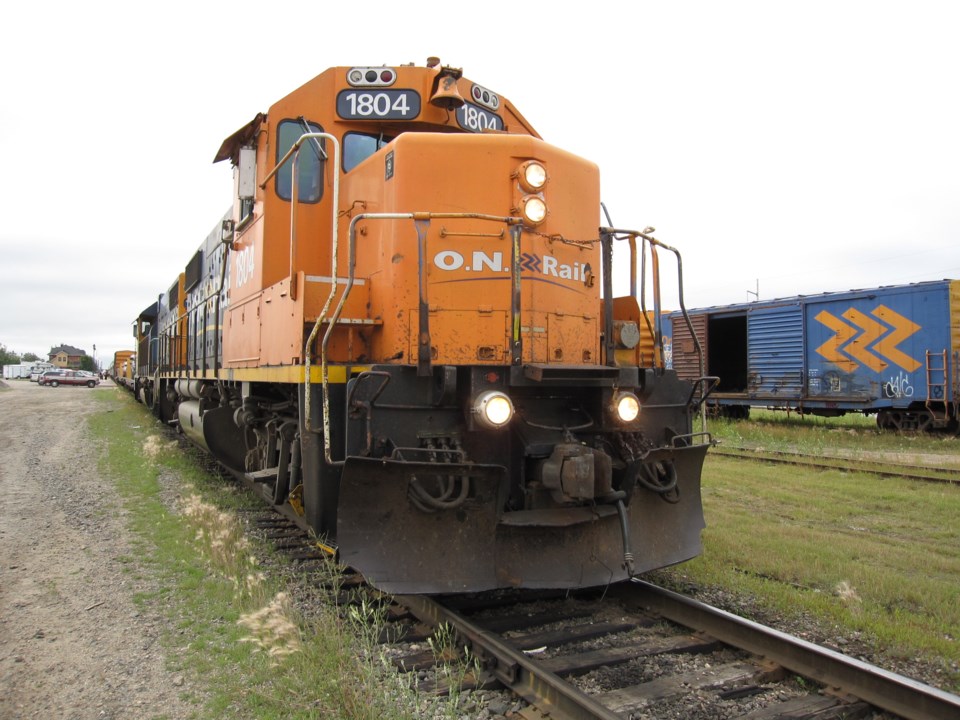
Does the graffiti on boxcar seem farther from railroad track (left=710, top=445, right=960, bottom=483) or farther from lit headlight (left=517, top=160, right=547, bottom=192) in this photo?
lit headlight (left=517, top=160, right=547, bottom=192)

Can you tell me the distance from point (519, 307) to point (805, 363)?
14.2 meters

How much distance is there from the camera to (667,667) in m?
3.46

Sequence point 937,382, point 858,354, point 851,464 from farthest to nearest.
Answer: point 858,354 → point 937,382 → point 851,464

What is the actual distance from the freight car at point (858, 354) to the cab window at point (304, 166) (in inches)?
404

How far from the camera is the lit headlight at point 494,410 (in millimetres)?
3930

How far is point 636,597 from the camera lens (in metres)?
4.38

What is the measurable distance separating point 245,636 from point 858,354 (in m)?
15.0

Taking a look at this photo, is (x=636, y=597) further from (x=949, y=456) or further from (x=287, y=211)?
(x=949, y=456)

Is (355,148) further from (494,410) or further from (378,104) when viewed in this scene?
(494,410)

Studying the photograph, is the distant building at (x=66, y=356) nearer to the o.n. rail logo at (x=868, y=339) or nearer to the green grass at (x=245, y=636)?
the o.n. rail logo at (x=868, y=339)

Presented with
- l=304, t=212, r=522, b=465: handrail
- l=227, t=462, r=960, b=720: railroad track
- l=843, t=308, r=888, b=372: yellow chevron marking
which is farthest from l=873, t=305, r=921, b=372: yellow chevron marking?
l=304, t=212, r=522, b=465: handrail

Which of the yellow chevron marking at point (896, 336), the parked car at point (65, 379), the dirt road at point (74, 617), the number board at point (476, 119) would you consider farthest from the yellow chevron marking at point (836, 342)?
the parked car at point (65, 379)

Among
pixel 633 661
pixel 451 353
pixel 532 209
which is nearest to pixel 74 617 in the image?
pixel 451 353

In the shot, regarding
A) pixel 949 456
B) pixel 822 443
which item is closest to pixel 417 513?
pixel 949 456
